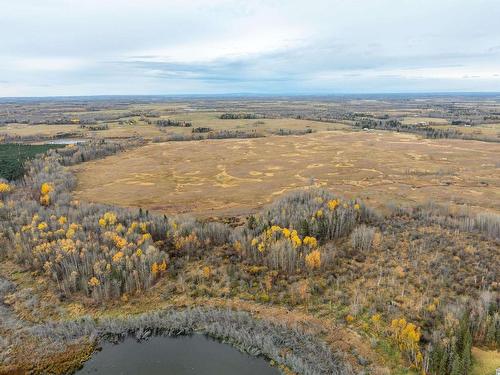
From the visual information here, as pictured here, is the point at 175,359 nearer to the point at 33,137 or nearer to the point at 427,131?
the point at 33,137

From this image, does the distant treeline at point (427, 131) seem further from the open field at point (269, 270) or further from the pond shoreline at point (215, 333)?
the pond shoreline at point (215, 333)

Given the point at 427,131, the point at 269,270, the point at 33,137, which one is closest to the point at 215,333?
the point at 269,270

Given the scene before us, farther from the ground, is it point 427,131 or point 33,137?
point 427,131

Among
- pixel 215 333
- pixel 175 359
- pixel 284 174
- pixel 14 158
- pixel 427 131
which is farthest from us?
pixel 427 131

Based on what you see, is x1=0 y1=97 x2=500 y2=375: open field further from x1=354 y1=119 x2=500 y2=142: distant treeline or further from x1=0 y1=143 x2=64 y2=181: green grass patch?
x1=354 y1=119 x2=500 y2=142: distant treeline

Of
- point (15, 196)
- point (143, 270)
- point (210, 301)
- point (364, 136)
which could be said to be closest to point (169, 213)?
point (143, 270)

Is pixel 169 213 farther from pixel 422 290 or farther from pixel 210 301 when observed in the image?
pixel 422 290

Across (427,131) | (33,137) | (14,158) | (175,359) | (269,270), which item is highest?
(427,131)
